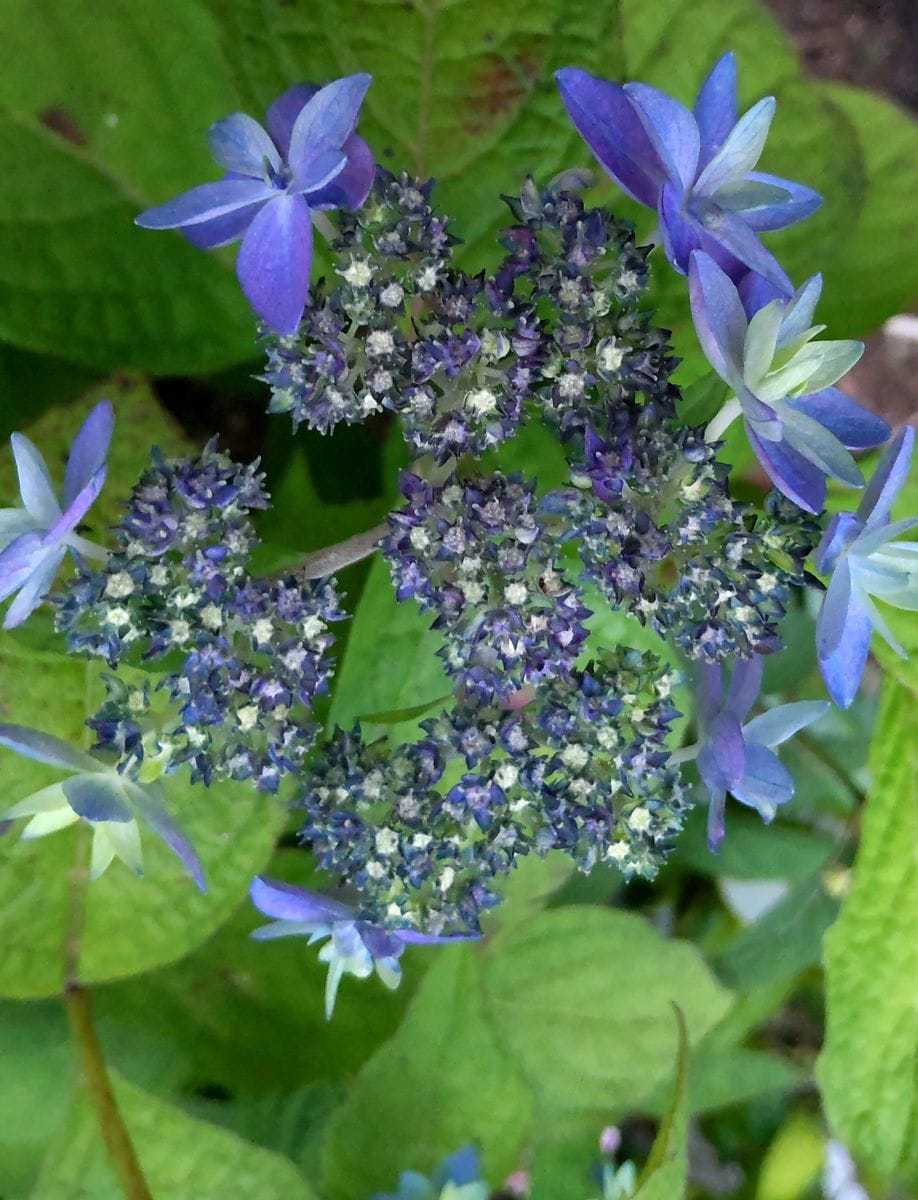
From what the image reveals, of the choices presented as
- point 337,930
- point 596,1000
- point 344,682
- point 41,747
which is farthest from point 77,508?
point 596,1000

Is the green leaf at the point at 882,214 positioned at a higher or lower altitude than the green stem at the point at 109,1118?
higher

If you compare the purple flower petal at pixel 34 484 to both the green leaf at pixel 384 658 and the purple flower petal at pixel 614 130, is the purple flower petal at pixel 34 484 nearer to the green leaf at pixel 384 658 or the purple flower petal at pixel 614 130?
the green leaf at pixel 384 658

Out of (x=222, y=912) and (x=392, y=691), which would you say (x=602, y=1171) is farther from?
(x=392, y=691)

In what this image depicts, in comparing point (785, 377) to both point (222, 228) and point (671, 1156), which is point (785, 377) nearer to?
point (222, 228)

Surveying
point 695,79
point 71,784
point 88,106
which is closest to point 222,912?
point 71,784

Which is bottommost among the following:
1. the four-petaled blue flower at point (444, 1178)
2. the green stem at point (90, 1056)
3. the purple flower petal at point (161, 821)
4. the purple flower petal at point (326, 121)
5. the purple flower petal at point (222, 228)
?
the four-petaled blue flower at point (444, 1178)

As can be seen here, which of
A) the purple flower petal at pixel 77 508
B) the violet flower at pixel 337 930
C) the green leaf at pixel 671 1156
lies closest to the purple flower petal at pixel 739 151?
the purple flower petal at pixel 77 508

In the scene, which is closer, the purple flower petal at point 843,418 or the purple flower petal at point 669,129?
the purple flower petal at point 669,129
